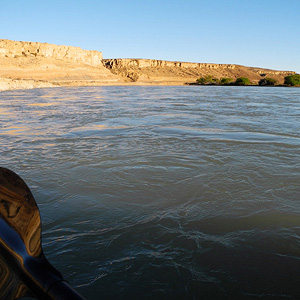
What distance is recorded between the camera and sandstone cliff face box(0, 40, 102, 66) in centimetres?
7944

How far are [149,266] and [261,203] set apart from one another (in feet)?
5.69

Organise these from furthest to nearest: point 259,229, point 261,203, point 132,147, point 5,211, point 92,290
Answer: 1. point 132,147
2. point 261,203
3. point 259,229
4. point 92,290
5. point 5,211

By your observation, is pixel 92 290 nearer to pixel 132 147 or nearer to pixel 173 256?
pixel 173 256

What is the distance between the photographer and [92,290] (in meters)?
1.96

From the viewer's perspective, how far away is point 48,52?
299ft

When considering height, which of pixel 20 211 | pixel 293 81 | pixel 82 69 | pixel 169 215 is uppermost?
pixel 293 81

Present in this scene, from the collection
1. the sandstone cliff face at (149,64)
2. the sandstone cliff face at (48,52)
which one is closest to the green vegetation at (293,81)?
the sandstone cliff face at (149,64)

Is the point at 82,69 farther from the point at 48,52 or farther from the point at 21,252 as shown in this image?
the point at 21,252

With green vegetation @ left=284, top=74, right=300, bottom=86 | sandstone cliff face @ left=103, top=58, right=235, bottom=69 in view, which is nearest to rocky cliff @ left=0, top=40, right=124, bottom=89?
sandstone cliff face @ left=103, top=58, right=235, bottom=69

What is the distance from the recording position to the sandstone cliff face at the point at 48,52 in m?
79.4

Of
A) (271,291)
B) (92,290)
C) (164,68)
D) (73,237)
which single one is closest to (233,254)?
(271,291)

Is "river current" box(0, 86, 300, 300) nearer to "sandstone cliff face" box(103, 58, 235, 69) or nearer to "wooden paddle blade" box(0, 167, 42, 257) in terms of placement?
"wooden paddle blade" box(0, 167, 42, 257)

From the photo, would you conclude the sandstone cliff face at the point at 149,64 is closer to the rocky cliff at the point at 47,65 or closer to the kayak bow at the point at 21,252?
the rocky cliff at the point at 47,65

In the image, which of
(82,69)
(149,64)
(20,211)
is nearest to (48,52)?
(82,69)
